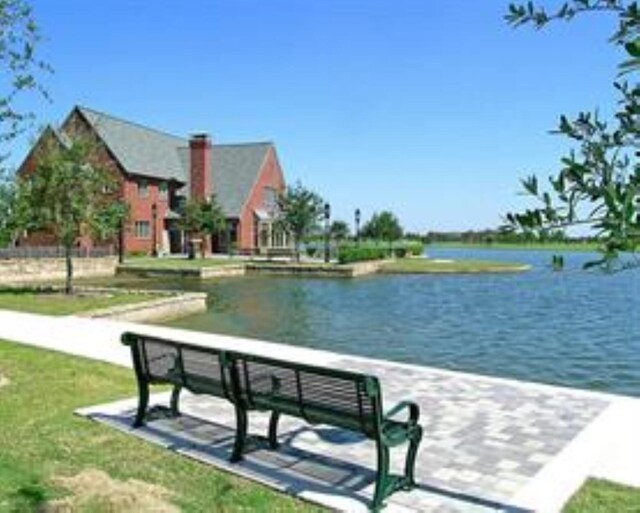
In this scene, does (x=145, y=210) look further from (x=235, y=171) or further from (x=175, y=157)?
(x=235, y=171)

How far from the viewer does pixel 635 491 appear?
6.86 metres

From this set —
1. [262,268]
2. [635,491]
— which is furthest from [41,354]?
[262,268]

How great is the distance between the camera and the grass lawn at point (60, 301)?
72.3 feet

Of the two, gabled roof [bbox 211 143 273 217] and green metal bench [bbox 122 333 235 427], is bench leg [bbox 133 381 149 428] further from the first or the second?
gabled roof [bbox 211 143 273 217]

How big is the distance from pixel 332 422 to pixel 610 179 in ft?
12.3

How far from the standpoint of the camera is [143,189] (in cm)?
5988

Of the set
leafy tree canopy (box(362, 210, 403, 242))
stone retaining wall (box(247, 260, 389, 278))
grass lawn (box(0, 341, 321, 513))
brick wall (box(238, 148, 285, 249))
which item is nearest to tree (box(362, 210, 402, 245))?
leafy tree canopy (box(362, 210, 403, 242))

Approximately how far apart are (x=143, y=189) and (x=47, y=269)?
63.2ft

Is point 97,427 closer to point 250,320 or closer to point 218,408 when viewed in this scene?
point 218,408

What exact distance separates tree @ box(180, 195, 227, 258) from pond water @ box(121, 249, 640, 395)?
16541 millimetres

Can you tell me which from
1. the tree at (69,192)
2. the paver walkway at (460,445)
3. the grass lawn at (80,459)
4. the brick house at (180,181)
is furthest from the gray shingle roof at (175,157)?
the paver walkway at (460,445)

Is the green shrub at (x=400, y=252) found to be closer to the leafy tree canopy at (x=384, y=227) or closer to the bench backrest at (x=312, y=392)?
the leafy tree canopy at (x=384, y=227)

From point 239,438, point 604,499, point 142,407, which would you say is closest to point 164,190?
point 142,407

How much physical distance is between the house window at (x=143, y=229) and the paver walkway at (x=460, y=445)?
49660mm
